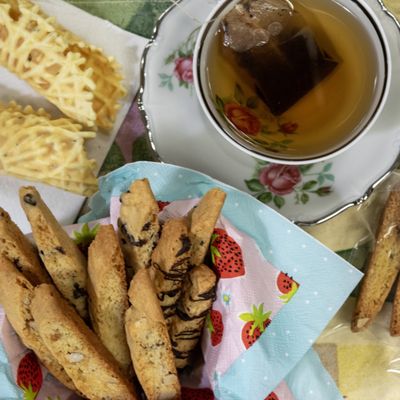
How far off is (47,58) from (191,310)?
16.2 inches

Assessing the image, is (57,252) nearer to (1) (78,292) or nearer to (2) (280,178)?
(1) (78,292)

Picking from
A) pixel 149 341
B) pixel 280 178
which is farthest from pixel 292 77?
pixel 149 341

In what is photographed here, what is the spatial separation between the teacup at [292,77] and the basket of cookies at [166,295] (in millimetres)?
95

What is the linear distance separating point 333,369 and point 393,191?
289 mm

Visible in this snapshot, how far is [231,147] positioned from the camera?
0.87 metres

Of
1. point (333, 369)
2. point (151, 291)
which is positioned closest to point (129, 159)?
point (151, 291)

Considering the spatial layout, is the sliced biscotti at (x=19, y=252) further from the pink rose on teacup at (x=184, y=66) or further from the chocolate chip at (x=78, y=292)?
the pink rose on teacup at (x=184, y=66)

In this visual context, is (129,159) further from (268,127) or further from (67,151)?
(268,127)

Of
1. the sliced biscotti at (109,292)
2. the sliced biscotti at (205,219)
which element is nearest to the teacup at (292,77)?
the sliced biscotti at (205,219)

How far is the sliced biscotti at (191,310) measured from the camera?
2.40 ft

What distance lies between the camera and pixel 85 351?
2.24ft

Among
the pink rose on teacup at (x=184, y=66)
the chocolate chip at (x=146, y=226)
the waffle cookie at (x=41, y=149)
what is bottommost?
the waffle cookie at (x=41, y=149)

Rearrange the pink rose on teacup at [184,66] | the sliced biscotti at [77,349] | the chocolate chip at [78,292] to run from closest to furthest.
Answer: the sliced biscotti at [77,349] < the chocolate chip at [78,292] < the pink rose on teacup at [184,66]

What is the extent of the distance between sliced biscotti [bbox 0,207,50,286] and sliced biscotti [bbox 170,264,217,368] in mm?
172
